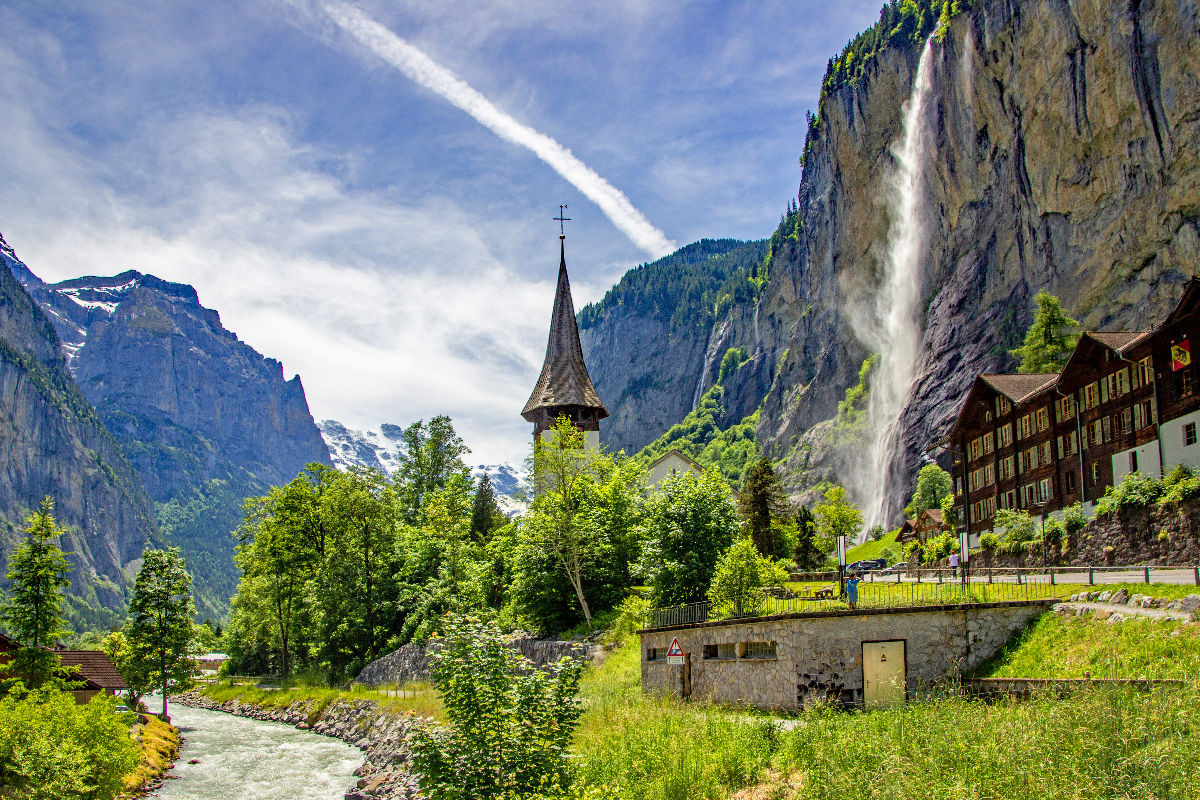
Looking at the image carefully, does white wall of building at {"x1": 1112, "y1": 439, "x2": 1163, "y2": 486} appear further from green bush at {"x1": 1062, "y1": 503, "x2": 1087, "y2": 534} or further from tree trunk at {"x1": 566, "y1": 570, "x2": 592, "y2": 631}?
tree trunk at {"x1": 566, "y1": 570, "x2": 592, "y2": 631}

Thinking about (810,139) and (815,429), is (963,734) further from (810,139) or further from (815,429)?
(810,139)

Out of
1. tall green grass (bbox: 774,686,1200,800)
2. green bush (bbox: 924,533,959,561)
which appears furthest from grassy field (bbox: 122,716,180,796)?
green bush (bbox: 924,533,959,561)

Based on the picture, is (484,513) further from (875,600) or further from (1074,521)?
(875,600)

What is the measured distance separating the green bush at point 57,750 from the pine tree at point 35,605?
108 cm

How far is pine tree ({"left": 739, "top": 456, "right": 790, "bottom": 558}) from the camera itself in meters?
62.8

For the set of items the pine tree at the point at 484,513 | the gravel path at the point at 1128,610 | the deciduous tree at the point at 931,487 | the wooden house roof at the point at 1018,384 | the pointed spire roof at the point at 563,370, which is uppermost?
the pointed spire roof at the point at 563,370

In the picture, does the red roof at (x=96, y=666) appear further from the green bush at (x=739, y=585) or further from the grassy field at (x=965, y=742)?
the grassy field at (x=965, y=742)

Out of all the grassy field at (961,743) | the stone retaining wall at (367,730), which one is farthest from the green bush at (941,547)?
the grassy field at (961,743)

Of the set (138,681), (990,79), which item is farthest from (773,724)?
(990,79)

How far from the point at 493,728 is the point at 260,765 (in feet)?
91.0

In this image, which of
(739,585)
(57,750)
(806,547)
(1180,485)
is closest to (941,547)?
(806,547)

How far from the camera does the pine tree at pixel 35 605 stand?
31719mm

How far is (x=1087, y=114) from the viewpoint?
80625 millimetres

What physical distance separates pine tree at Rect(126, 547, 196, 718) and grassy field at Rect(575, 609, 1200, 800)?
40.9 meters
